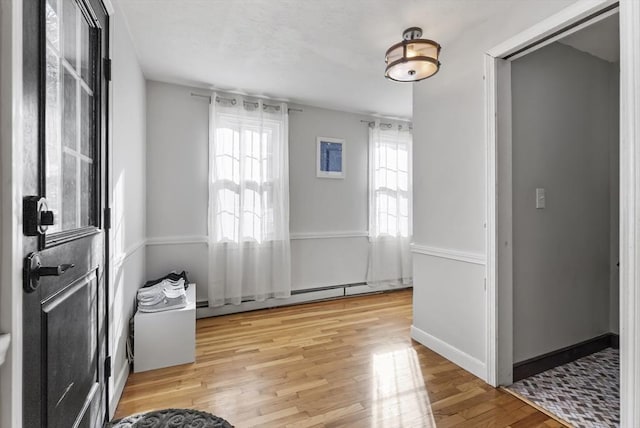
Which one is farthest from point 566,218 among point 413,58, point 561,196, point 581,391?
point 413,58

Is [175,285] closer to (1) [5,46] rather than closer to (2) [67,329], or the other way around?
(2) [67,329]

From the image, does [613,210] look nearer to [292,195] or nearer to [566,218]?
[566,218]

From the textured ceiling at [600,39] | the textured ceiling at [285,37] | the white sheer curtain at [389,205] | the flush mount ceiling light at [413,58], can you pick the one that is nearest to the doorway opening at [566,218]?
the textured ceiling at [600,39]

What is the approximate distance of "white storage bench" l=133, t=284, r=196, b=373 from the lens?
7.25ft

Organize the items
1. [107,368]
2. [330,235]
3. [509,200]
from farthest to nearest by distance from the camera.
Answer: [330,235], [509,200], [107,368]

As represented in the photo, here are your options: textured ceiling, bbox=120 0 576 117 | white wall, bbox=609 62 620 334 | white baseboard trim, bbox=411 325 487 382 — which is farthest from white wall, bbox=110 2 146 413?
white wall, bbox=609 62 620 334

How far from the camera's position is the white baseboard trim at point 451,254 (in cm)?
209

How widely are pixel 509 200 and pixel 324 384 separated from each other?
67.8 inches

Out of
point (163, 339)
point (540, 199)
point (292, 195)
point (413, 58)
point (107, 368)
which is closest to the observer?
point (107, 368)

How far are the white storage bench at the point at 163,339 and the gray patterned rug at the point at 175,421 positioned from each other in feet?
3.60

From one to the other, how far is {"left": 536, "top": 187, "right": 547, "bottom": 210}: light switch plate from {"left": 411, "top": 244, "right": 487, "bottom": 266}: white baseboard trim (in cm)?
57

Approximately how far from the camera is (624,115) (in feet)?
4.36

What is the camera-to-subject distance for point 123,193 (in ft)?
6.66

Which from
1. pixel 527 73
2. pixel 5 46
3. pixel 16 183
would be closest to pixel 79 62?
pixel 5 46
